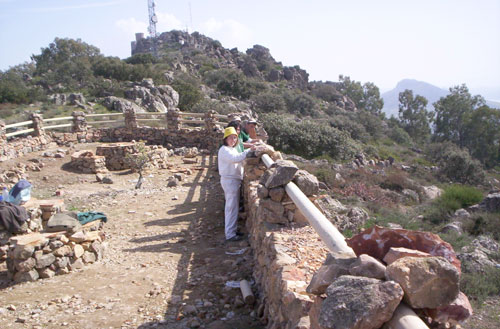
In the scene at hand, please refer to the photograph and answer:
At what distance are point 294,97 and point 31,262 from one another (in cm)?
3463

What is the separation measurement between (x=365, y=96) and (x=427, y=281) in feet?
203

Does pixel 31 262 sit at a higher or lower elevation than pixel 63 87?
lower

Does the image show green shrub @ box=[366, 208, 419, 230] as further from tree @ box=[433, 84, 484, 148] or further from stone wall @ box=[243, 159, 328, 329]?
tree @ box=[433, 84, 484, 148]

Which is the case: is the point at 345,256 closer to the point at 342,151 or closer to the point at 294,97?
the point at 342,151

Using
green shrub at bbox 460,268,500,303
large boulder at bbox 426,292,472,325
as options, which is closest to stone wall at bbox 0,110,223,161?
green shrub at bbox 460,268,500,303

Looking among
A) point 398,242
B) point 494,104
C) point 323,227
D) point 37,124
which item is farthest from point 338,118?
point 398,242

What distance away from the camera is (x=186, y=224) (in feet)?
22.4

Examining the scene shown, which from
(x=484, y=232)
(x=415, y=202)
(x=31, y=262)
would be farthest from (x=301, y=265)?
(x=415, y=202)

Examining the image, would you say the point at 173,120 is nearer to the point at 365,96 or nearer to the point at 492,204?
the point at 492,204

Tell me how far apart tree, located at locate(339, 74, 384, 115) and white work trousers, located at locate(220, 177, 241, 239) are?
55199 mm

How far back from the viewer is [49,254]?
16.6 ft

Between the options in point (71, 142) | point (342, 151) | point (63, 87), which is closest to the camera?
point (71, 142)

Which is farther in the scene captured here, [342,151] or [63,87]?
[63,87]

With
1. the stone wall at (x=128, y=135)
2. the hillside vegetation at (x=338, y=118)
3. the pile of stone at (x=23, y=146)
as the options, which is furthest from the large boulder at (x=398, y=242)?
the pile of stone at (x=23, y=146)
